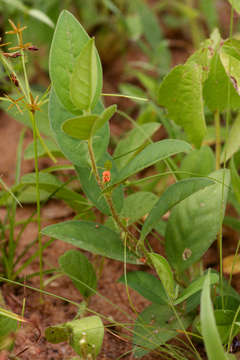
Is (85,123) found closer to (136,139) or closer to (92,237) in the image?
(92,237)

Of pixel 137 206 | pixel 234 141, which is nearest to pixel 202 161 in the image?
pixel 234 141

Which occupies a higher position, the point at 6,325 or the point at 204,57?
the point at 204,57

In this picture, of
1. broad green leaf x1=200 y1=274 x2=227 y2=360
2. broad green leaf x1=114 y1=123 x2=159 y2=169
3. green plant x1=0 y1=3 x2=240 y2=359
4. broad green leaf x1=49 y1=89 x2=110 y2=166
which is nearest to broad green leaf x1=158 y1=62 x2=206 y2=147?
green plant x1=0 y1=3 x2=240 y2=359

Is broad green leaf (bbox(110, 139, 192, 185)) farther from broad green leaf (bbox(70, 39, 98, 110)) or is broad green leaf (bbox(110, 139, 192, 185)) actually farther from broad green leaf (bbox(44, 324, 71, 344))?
broad green leaf (bbox(44, 324, 71, 344))

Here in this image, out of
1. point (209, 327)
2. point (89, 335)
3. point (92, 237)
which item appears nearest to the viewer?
point (209, 327)

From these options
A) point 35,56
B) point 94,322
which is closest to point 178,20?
point 35,56

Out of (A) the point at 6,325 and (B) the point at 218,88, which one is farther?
(B) the point at 218,88

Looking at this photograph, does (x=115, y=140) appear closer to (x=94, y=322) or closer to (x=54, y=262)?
(x=54, y=262)

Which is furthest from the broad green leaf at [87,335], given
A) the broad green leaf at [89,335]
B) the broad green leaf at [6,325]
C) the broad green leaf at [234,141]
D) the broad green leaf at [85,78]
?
the broad green leaf at [234,141]
